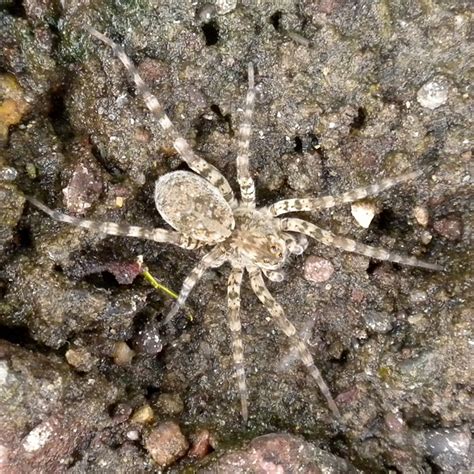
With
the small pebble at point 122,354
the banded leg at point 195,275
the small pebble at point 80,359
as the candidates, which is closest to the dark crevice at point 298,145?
the banded leg at point 195,275

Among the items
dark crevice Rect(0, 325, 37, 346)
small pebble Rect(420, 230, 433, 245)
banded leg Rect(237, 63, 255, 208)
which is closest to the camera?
dark crevice Rect(0, 325, 37, 346)

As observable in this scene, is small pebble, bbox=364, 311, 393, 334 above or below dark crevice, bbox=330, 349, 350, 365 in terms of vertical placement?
above

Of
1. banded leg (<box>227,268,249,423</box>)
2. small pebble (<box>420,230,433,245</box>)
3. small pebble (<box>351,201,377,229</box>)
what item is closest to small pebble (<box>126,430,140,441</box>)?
banded leg (<box>227,268,249,423</box>)

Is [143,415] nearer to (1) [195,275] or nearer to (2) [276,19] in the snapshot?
(1) [195,275]

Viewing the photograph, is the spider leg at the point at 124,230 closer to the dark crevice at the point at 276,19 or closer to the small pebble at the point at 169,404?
the small pebble at the point at 169,404

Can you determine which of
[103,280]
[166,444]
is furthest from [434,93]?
Result: [166,444]

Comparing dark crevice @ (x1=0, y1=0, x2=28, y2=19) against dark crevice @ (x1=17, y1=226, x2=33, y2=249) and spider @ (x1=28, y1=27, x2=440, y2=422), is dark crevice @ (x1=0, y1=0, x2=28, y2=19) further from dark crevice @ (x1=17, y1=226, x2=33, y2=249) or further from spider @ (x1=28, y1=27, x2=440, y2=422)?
dark crevice @ (x1=17, y1=226, x2=33, y2=249)
